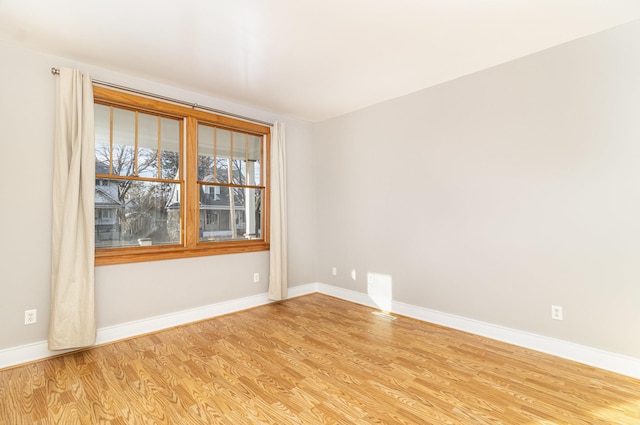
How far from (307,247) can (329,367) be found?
243cm

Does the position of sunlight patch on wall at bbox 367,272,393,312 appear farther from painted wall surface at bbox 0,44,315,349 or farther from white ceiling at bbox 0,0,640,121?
painted wall surface at bbox 0,44,315,349

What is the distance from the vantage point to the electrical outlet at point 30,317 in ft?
8.61

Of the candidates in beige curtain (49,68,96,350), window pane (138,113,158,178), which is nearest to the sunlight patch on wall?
window pane (138,113,158,178)

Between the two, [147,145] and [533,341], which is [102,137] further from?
[533,341]

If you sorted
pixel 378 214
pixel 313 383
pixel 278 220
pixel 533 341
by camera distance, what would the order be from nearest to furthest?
pixel 313 383, pixel 533 341, pixel 378 214, pixel 278 220

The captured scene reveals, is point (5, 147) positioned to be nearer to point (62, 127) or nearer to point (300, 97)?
point (62, 127)

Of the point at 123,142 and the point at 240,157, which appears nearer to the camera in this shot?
the point at 123,142

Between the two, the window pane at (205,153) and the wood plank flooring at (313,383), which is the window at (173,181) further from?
the wood plank flooring at (313,383)

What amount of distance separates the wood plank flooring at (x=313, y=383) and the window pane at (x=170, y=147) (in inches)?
68.3

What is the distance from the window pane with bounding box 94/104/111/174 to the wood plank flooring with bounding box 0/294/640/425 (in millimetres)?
1735

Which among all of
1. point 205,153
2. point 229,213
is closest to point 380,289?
point 229,213

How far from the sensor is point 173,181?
350 cm

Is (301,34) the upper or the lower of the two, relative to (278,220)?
upper

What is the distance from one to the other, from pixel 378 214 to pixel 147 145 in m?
2.82
